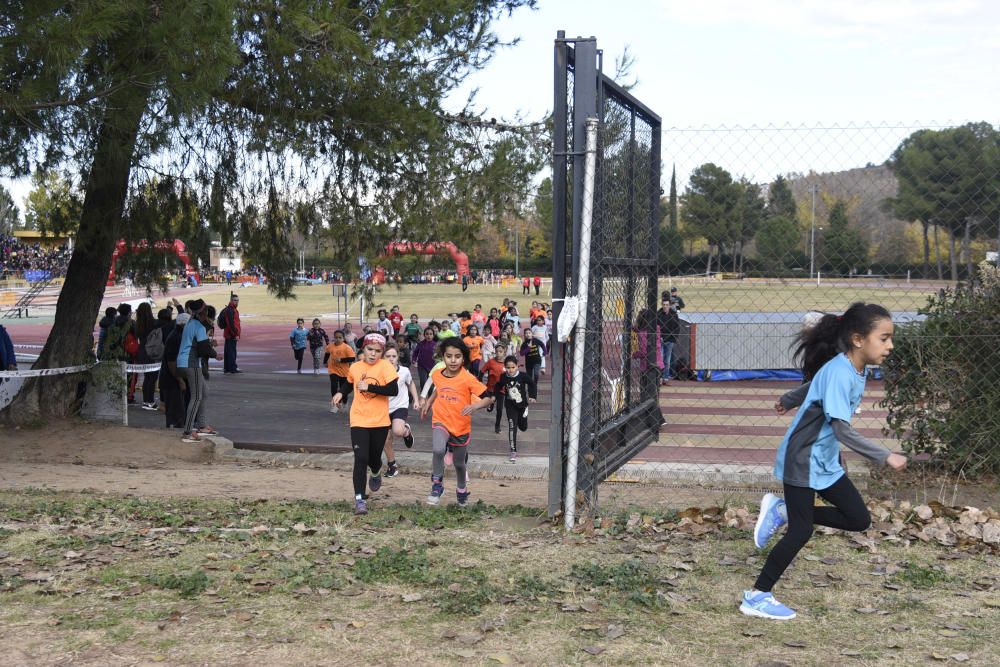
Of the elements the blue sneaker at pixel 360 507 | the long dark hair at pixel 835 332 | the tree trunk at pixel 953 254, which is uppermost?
the tree trunk at pixel 953 254

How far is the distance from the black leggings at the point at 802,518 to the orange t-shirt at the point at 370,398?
3.90 meters

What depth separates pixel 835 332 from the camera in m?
5.20

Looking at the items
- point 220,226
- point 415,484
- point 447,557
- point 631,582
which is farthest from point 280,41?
point 631,582

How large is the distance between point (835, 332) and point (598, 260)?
1.82 m

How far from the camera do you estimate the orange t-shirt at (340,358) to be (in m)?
15.2

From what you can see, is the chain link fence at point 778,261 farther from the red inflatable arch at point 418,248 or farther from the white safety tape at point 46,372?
the white safety tape at point 46,372

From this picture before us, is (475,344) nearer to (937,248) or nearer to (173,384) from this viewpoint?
(173,384)

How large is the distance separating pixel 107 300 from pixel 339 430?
50.6 meters

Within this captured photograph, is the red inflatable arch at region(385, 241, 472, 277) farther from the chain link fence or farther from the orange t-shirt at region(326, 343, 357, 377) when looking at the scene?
the chain link fence

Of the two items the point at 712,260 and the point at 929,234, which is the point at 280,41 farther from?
the point at 929,234

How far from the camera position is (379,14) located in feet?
37.6

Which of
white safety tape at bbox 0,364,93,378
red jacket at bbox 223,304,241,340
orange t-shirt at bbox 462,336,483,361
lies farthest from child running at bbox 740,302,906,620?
red jacket at bbox 223,304,241,340

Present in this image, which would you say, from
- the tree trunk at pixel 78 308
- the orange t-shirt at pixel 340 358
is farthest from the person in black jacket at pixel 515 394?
the tree trunk at pixel 78 308

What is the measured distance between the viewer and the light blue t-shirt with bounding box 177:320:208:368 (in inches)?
492
